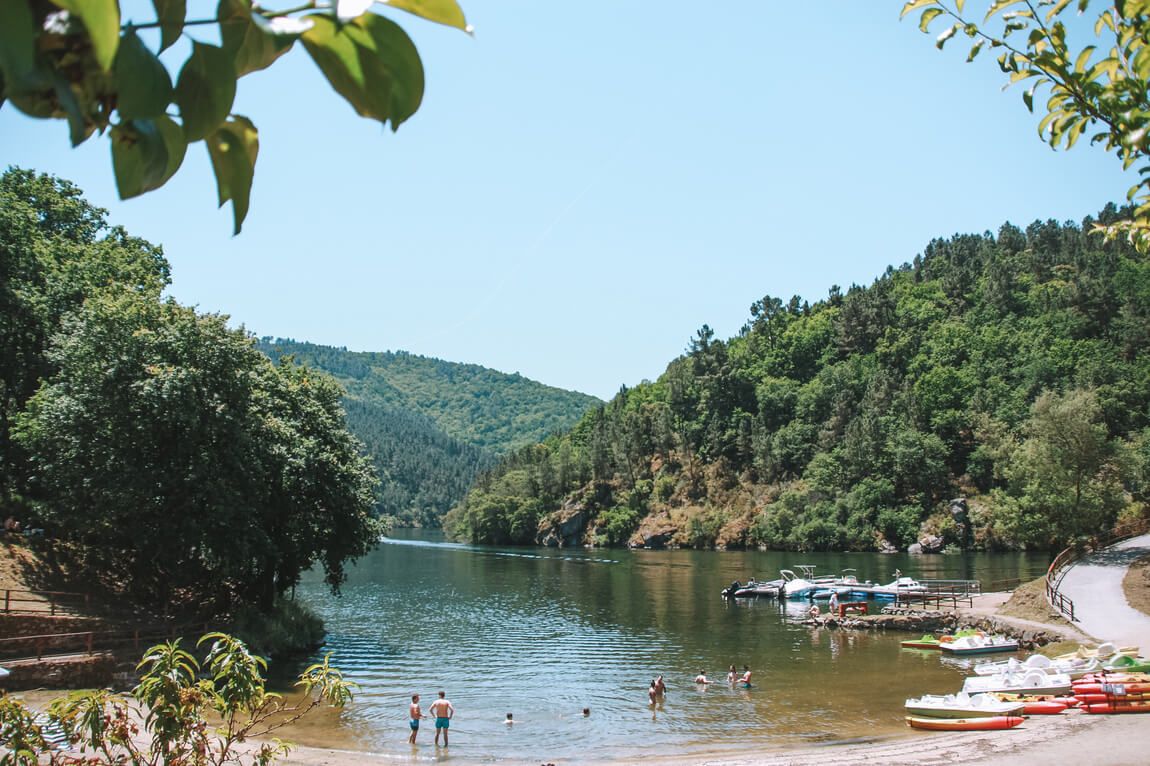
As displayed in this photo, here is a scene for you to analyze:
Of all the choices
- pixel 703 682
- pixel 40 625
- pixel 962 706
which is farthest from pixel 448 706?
pixel 962 706

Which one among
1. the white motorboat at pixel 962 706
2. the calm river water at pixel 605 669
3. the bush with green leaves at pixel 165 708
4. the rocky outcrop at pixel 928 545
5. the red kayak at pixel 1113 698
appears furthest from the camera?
the rocky outcrop at pixel 928 545

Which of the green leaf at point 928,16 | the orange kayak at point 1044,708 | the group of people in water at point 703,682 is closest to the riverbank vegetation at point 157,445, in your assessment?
the group of people in water at point 703,682

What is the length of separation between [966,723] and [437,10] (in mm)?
24976

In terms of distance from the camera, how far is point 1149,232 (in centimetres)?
387

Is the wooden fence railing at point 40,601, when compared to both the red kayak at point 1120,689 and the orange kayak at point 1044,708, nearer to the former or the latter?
the orange kayak at point 1044,708

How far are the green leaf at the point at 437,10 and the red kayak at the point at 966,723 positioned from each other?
80.5 feet

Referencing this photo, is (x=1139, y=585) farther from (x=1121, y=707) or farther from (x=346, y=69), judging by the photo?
(x=346, y=69)

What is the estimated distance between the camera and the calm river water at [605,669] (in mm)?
22219

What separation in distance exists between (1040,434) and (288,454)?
4196cm

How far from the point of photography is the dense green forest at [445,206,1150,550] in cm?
9225

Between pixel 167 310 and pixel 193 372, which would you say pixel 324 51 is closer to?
pixel 193 372

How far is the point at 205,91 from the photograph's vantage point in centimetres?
89

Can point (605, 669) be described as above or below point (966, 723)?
below

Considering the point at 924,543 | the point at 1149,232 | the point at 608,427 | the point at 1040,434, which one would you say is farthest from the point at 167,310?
the point at 608,427
